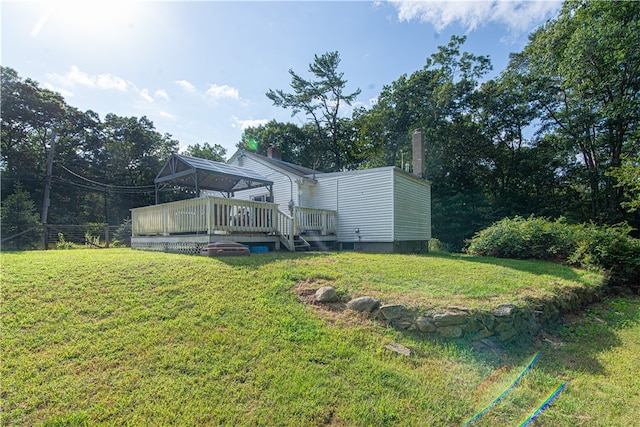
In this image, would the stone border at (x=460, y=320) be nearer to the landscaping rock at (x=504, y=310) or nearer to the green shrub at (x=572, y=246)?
the landscaping rock at (x=504, y=310)

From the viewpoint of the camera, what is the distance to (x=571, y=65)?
17594mm

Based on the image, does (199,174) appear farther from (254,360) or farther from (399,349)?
(399,349)

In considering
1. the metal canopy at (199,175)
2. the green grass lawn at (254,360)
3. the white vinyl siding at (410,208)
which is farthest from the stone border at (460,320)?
the white vinyl siding at (410,208)

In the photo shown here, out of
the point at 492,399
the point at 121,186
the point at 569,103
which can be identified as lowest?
the point at 492,399

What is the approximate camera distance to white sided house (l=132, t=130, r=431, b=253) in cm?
870

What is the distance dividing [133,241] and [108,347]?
9482mm

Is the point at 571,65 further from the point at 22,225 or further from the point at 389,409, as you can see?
the point at 22,225

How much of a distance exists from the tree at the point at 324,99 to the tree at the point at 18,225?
1879 centimetres

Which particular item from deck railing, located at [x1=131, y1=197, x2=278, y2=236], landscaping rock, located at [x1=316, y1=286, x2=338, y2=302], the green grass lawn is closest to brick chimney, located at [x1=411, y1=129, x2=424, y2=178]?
deck railing, located at [x1=131, y1=197, x2=278, y2=236]

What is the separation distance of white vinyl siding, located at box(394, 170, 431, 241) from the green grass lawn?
21.0 ft

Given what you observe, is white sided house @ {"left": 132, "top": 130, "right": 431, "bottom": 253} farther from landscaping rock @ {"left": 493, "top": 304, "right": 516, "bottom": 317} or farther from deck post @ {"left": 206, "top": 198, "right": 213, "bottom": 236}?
landscaping rock @ {"left": 493, "top": 304, "right": 516, "bottom": 317}

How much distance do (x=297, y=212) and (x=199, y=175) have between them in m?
3.84

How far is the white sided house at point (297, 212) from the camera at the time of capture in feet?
28.6

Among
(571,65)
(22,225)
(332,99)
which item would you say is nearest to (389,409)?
(22,225)
